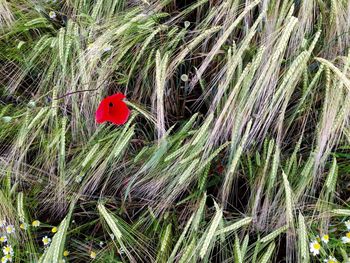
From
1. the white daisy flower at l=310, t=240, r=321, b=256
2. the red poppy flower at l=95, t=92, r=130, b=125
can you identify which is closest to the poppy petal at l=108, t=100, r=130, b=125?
the red poppy flower at l=95, t=92, r=130, b=125

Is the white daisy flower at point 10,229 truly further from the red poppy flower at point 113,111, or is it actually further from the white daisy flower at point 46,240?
the red poppy flower at point 113,111

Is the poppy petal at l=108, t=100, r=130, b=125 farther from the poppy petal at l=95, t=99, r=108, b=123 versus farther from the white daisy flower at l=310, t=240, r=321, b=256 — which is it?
the white daisy flower at l=310, t=240, r=321, b=256

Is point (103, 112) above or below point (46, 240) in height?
above

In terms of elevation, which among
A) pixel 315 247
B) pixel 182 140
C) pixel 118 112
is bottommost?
pixel 315 247

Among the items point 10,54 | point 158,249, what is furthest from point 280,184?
point 10,54

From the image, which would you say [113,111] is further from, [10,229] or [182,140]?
[10,229]

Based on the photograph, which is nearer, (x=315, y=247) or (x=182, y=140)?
(x=315, y=247)

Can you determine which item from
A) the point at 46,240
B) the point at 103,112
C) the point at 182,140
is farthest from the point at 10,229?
the point at 182,140
